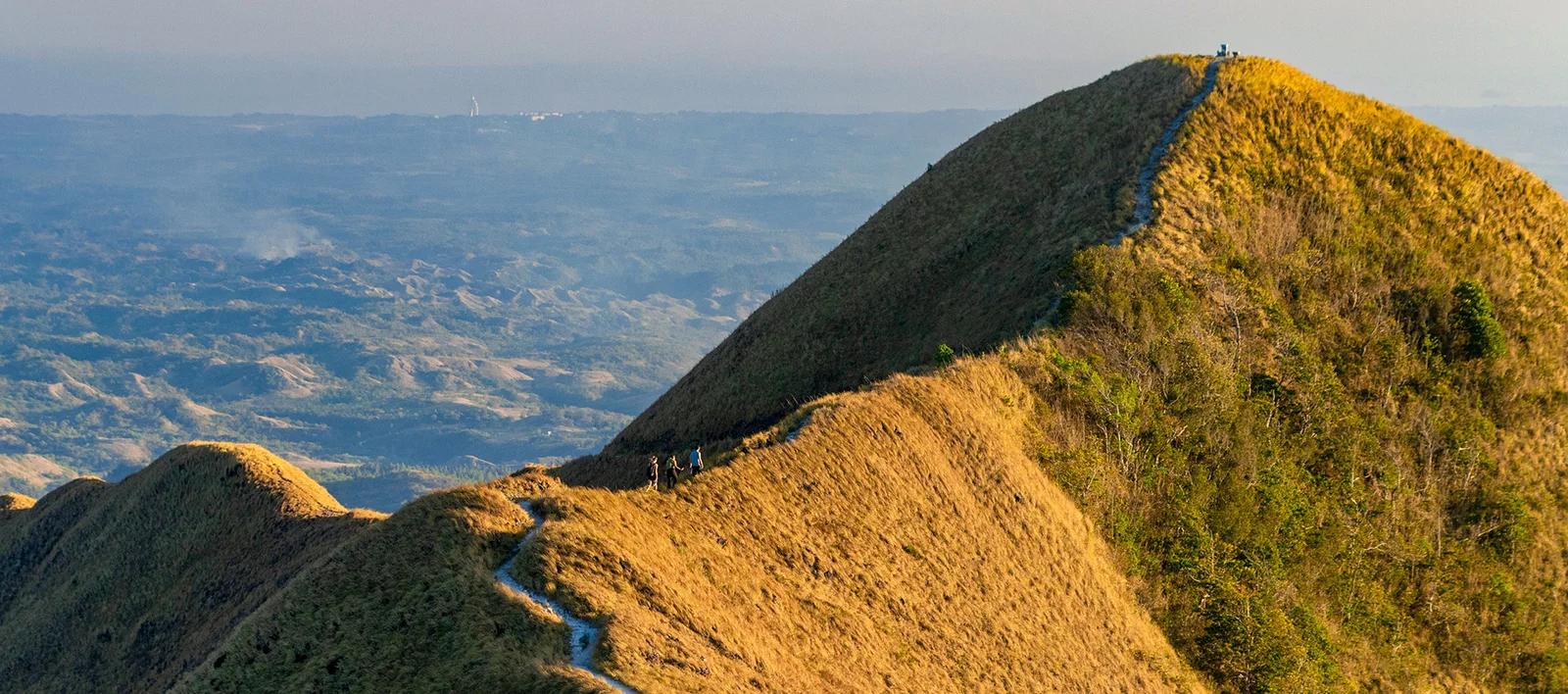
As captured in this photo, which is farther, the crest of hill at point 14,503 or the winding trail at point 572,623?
the crest of hill at point 14,503

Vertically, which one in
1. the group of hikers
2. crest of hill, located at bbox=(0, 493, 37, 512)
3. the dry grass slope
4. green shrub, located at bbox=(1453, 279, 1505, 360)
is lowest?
crest of hill, located at bbox=(0, 493, 37, 512)

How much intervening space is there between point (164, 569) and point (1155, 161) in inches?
1567

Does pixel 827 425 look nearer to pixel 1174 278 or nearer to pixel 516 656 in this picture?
pixel 516 656

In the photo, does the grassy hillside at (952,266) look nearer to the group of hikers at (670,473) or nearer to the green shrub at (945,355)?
the green shrub at (945,355)

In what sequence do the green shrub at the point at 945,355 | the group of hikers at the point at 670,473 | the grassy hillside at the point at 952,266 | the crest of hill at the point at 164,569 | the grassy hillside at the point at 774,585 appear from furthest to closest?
the grassy hillside at the point at 952,266
the crest of hill at the point at 164,569
the green shrub at the point at 945,355
the group of hikers at the point at 670,473
the grassy hillside at the point at 774,585

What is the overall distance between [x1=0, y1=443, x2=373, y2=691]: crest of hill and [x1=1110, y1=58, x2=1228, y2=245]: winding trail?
2884 cm

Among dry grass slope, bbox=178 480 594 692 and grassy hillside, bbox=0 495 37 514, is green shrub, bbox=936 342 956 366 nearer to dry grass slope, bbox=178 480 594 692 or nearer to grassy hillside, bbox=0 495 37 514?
dry grass slope, bbox=178 480 594 692

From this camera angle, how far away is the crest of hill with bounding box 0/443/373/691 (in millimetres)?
42188

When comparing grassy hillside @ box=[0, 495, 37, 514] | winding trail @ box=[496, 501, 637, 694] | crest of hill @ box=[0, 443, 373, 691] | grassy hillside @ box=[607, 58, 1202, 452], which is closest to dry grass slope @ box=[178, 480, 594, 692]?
winding trail @ box=[496, 501, 637, 694]

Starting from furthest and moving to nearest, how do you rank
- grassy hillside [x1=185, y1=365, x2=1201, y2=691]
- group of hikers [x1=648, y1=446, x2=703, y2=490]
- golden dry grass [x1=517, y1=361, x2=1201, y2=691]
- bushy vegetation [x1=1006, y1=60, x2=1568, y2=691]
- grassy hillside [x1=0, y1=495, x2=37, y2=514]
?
grassy hillside [x1=0, y1=495, x2=37, y2=514], bushy vegetation [x1=1006, y1=60, x2=1568, y2=691], group of hikers [x1=648, y1=446, x2=703, y2=490], golden dry grass [x1=517, y1=361, x2=1201, y2=691], grassy hillside [x1=185, y1=365, x2=1201, y2=691]

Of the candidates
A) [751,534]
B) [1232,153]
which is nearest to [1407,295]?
[1232,153]

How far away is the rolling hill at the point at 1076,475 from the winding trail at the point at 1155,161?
0.32m

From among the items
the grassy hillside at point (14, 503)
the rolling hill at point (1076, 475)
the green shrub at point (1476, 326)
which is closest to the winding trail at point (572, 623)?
the rolling hill at point (1076, 475)

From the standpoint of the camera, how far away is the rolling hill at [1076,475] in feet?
82.6
